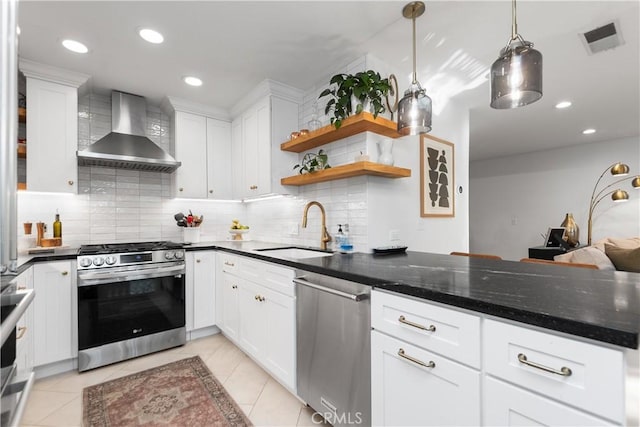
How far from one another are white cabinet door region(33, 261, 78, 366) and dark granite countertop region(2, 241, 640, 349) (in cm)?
187

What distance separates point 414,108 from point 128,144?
8.84 ft

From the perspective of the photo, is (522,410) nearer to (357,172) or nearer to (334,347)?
(334,347)

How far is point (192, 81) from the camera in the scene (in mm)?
2762

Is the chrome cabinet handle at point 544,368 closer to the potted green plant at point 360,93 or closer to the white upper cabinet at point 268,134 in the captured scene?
the potted green plant at point 360,93

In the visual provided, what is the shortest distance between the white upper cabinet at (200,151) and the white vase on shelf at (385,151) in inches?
79.0

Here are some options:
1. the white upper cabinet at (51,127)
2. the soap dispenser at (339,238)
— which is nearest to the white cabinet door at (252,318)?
the soap dispenser at (339,238)

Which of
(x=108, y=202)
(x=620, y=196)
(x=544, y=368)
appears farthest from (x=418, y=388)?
(x=620, y=196)

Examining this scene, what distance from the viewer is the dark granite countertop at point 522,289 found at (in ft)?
2.52

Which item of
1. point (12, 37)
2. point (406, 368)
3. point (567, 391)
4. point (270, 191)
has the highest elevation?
point (12, 37)

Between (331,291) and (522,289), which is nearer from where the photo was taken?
(522,289)

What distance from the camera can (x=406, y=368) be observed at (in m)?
1.19

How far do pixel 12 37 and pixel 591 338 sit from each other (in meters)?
1.57

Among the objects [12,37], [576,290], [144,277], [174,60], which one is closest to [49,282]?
[144,277]

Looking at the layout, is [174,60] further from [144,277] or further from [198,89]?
[144,277]
